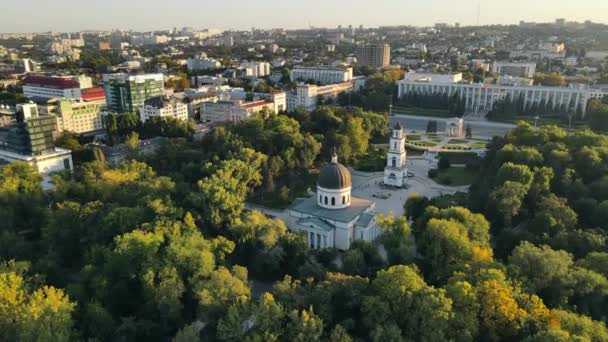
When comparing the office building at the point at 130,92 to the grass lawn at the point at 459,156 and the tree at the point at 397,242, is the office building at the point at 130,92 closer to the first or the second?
the grass lawn at the point at 459,156

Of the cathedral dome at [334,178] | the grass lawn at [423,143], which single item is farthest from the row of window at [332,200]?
the grass lawn at [423,143]

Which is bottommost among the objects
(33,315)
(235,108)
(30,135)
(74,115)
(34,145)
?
(33,315)

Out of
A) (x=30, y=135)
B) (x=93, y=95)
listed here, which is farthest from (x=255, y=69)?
(x=30, y=135)

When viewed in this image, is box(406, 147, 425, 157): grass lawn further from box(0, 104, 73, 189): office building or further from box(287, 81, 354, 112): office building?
box(0, 104, 73, 189): office building

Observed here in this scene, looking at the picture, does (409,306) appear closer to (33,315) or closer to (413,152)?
(33,315)

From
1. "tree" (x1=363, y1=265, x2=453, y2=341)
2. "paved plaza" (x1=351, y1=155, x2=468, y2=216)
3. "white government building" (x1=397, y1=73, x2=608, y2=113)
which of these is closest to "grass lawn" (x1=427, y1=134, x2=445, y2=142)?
"paved plaza" (x1=351, y1=155, x2=468, y2=216)

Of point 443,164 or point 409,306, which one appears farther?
point 443,164
